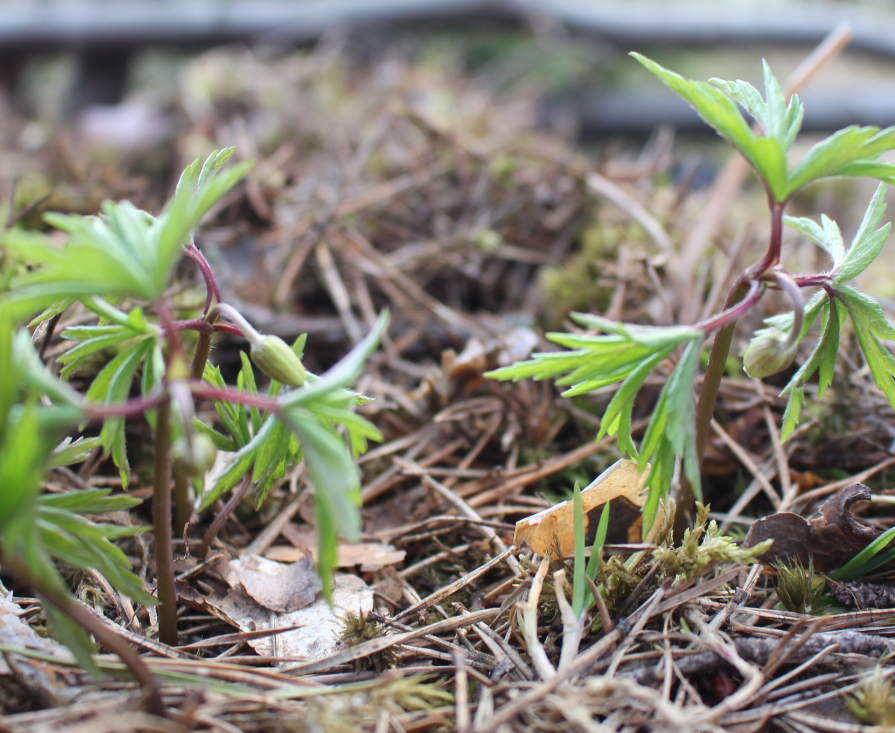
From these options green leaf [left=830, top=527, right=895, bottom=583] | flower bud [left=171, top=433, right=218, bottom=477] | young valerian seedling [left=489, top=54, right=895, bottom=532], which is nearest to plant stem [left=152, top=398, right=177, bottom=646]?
flower bud [left=171, top=433, right=218, bottom=477]

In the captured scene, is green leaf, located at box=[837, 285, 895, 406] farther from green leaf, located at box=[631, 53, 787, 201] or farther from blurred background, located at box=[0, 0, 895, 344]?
blurred background, located at box=[0, 0, 895, 344]

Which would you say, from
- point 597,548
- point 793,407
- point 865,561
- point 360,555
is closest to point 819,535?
point 865,561

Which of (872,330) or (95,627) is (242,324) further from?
(872,330)

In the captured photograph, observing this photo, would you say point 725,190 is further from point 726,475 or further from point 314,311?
point 314,311

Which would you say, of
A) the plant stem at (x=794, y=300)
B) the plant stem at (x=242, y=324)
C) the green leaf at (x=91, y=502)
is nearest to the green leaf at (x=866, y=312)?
the plant stem at (x=794, y=300)

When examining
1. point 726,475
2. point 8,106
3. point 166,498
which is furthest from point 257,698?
point 8,106

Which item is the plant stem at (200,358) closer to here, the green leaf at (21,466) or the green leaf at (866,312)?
the green leaf at (21,466)
